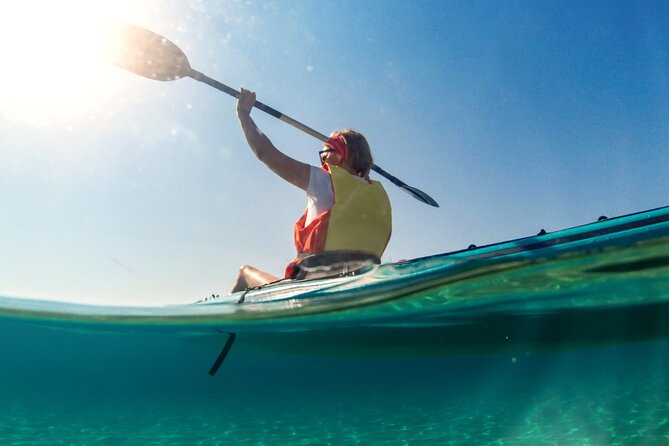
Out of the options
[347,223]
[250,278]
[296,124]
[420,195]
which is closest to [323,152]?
[347,223]

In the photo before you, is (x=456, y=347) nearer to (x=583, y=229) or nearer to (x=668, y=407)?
(x=668, y=407)

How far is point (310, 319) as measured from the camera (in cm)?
580

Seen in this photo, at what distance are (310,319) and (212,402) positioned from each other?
2.92m

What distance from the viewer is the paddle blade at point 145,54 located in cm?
638

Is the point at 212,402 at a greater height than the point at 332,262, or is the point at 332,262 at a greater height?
the point at 332,262

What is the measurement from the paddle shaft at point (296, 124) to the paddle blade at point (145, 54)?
0.29 metres

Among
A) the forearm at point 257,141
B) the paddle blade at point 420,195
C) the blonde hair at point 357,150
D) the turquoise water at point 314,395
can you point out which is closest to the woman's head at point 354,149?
the blonde hair at point 357,150

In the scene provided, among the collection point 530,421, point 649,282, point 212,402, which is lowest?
point 530,421

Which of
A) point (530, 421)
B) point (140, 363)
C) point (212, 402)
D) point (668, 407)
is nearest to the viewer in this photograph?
point (668, 407)

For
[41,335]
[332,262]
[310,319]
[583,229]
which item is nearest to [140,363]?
[41,335]

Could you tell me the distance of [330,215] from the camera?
13.0 feet

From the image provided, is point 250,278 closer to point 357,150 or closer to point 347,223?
point 347,223

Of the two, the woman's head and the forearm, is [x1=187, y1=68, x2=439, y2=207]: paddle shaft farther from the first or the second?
the forearm

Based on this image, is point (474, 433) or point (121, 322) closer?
point (474, 433)
